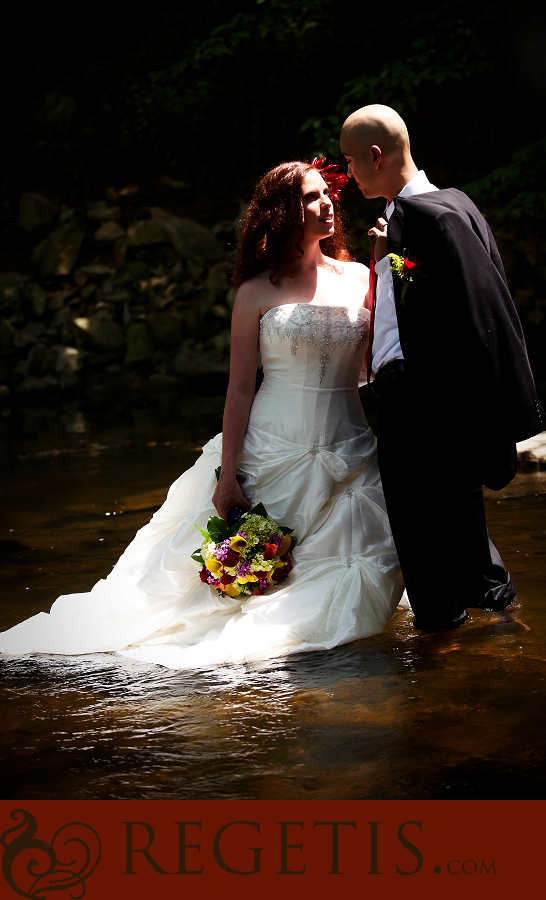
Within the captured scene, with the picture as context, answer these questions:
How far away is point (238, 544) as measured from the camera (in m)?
3.29

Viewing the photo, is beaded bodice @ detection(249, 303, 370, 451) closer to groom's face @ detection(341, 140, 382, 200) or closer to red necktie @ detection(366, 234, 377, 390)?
red necktie @ detection(366, 234, 377, 390)

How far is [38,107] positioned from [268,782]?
16.3 metres

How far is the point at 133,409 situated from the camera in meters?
11.0

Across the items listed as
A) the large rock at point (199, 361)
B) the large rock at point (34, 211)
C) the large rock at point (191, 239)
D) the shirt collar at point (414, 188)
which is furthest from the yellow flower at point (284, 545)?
the large rock at point (34, 211)

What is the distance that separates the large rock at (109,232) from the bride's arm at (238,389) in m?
11.9

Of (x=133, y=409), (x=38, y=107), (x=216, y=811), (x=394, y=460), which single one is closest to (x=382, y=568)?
(x=394, y=460)

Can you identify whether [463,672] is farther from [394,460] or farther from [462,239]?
[462,239]

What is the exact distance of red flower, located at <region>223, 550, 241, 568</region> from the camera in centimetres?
329

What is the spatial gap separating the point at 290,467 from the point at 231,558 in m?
0.42

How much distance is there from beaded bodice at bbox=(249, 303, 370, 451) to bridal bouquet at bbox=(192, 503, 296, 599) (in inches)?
14.0

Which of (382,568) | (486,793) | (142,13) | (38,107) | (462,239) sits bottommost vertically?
(486,793)

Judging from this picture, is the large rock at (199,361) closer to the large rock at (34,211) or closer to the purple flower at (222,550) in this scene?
the large rock at (34,211)

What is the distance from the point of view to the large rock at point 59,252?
14.5 metres

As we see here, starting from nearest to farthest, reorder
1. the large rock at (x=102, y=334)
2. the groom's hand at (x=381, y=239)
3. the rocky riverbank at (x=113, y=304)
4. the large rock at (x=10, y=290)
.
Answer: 1. the groom's hand at (x=381, y=239)
2. the rocky riverbank at (x=113, y=304)
3. the large rock at (x=102, y=334)
4. the large rock at (x=10, y=290)
